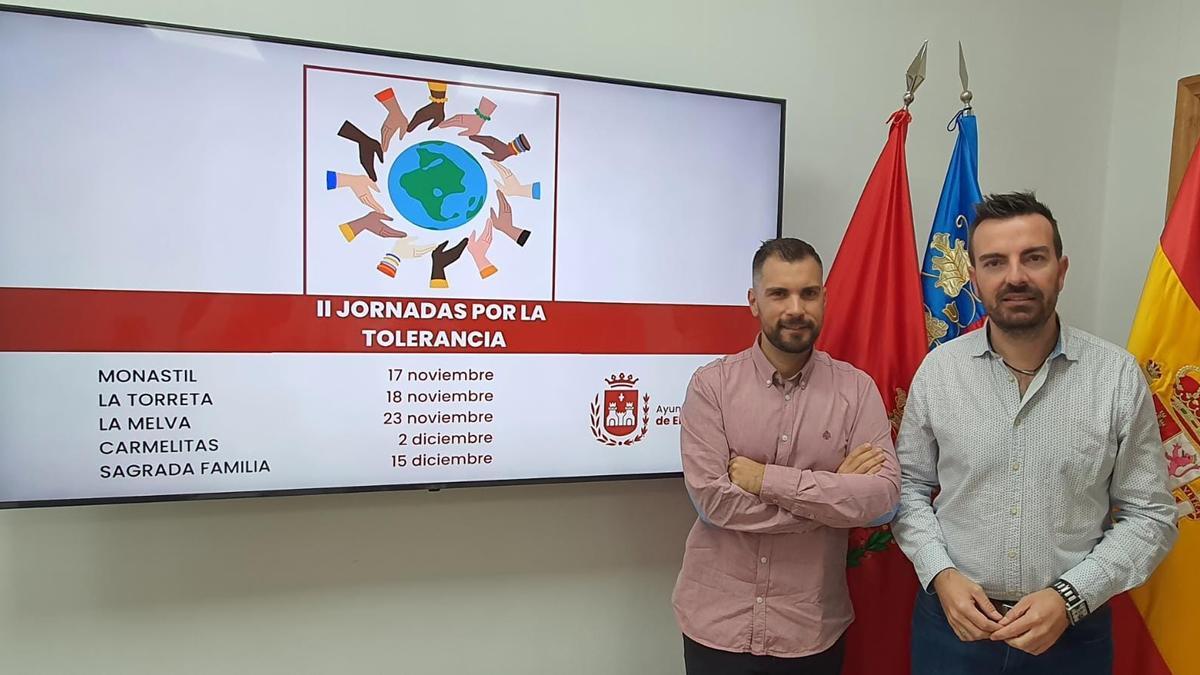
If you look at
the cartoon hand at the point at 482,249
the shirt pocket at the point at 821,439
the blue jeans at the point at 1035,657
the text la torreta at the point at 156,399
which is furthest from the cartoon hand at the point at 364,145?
the blue jeans at the point at 1035,657

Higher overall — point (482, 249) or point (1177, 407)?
point (482, 249)

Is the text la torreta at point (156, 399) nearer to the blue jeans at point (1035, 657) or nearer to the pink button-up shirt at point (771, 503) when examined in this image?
the pink button-up shirt at point (771, 503)

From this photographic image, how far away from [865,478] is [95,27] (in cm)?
189

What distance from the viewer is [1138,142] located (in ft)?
8.36

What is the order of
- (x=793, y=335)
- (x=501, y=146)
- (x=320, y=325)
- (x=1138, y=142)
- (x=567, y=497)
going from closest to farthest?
(x=793, y=335), (x=320, y=325), (x=501, y=146), (x=567, y=497), (x=1138, y=142)

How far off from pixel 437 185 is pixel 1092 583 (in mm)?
1651

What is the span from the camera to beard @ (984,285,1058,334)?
4.91ft

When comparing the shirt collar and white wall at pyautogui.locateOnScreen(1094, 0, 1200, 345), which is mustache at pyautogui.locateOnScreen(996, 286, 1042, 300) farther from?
white wall at pyautogui.locateOnScreen(1094, 0, 1200, 345)

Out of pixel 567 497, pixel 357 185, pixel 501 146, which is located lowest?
pixel 567 497

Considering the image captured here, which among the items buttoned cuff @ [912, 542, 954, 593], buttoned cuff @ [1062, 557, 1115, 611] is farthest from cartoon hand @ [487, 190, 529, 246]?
buttoned cuff @ [1062, 557, 1115, 611]

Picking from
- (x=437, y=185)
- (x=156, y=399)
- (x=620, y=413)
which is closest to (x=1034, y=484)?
(x=620, y=413)

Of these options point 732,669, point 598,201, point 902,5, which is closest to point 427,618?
point 732,669

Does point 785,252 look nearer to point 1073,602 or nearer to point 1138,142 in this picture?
point 1073,602

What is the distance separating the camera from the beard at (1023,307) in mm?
1496
